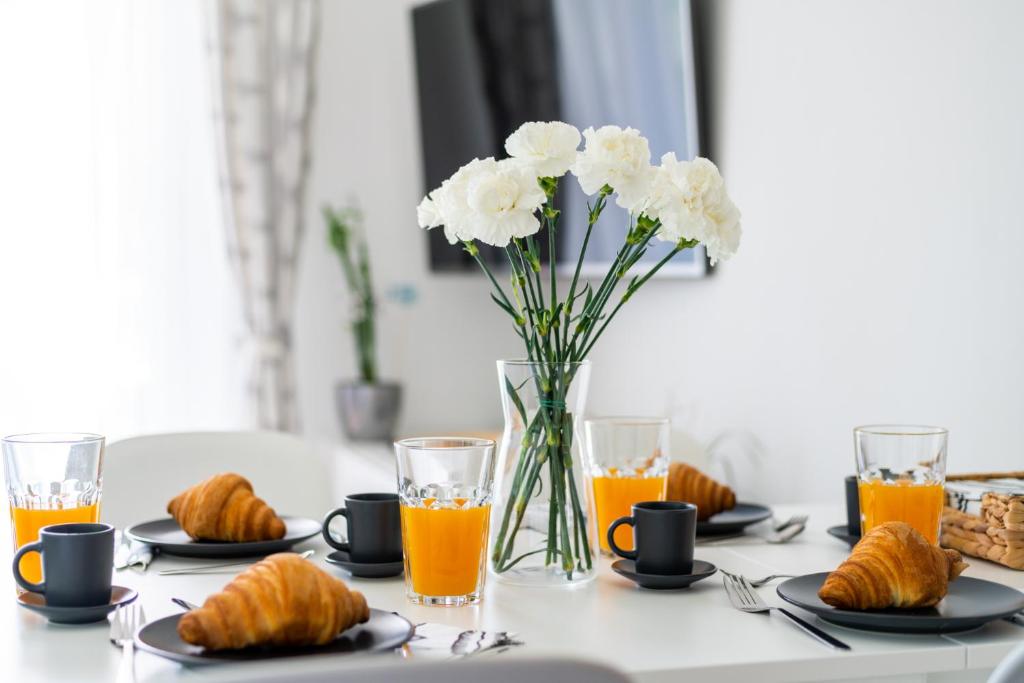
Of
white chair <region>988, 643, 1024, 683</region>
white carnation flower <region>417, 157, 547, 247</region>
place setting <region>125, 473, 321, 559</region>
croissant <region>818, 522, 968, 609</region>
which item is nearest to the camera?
white chair <region>988, 643, 1024, 683</region>

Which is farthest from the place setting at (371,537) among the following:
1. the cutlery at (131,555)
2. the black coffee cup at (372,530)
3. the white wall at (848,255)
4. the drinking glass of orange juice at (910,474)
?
the white wall at (848,255)

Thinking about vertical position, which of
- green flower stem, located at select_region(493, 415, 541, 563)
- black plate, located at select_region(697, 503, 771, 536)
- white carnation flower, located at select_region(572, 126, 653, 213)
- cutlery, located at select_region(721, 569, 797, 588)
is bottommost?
cutlery, located at select_region(721, 569, 797, 588)

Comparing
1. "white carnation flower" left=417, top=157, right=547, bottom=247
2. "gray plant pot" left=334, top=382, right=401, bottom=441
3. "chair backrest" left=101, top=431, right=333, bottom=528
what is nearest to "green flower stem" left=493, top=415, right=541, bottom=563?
"white carnation flower" left=417, top=157, right=547, bottom=247

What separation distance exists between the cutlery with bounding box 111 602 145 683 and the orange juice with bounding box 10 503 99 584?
0.42 ft

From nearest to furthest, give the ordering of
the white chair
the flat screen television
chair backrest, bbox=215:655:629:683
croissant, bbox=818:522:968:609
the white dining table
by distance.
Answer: chair backrest, bbox=215:655:629:683 < the white chair < the white dining table < croissant, bbox=818:522:968:609 < the flat screen television

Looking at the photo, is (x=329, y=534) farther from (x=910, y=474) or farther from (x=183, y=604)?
(x=910, y=474)

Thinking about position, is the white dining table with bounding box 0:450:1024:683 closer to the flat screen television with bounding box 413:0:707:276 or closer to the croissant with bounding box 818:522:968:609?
the croissant with bounding box 818:522:968:609

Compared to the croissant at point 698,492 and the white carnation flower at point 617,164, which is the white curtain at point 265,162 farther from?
the white carnation flower at point 617,164

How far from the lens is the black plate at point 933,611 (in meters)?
1.03

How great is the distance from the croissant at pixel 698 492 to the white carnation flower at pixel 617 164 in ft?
1.70

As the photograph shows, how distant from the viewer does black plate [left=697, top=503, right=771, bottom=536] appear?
1546 mm

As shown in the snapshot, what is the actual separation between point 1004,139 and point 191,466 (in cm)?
143

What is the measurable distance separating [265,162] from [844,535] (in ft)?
7.95

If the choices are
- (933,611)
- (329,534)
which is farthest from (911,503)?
(329,534)
